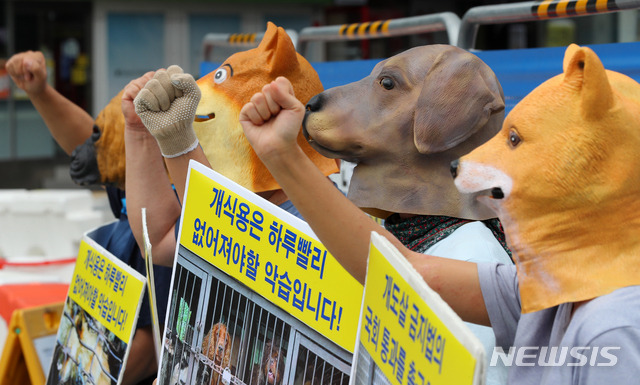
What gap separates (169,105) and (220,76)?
0.28m

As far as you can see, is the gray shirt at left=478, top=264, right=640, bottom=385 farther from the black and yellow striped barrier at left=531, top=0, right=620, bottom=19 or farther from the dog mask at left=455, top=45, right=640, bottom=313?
the black and yellow striped barrier at left=531, top=0, right=620, bottom=19

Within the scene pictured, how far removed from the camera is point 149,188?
2227mm

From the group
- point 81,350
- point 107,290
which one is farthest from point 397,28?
point 81,350

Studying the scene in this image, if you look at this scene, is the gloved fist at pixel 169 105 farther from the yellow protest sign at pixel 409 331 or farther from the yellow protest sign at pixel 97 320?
the yellow protest sign at pixel 409 331

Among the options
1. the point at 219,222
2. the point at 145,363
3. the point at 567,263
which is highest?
the point at 567,263

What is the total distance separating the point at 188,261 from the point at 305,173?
611 millimetres

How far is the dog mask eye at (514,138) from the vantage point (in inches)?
48.0

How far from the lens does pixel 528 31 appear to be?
11531mm

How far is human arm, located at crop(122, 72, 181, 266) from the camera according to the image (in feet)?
7.27

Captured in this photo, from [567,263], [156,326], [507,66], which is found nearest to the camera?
[567,263]

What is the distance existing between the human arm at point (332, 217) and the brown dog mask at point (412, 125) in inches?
13.0

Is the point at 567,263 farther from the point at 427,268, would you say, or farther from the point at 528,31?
the point at 528,31

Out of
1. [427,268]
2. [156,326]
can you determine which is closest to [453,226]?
[427,268]

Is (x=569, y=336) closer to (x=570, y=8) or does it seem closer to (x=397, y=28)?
(x=570, y=8)
